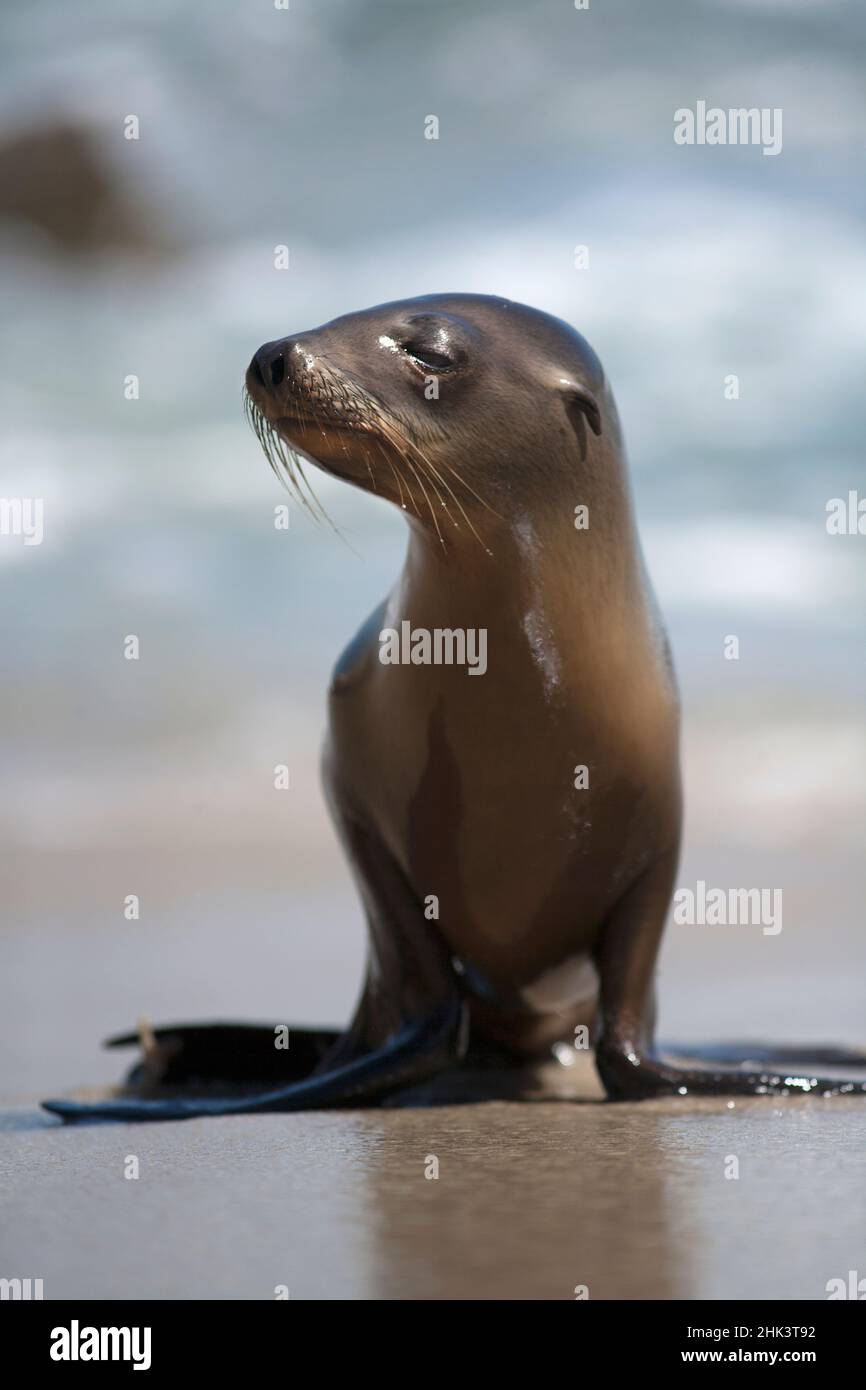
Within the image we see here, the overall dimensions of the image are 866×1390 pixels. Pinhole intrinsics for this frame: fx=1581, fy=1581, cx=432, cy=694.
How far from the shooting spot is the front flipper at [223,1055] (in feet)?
13.8

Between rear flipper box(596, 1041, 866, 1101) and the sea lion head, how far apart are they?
1138mm

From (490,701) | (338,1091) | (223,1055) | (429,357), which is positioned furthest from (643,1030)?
(429,357)

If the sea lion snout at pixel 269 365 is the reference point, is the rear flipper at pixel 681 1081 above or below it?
below

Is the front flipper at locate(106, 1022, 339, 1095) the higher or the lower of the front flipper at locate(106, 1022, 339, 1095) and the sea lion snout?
the lower

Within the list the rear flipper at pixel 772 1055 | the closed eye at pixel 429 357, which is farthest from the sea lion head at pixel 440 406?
the rear flipper at pixel 772 1055

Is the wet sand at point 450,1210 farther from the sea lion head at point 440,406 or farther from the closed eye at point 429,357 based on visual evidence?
the closed eye at point 429,357

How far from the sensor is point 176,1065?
4.25m

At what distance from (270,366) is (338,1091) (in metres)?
1.42

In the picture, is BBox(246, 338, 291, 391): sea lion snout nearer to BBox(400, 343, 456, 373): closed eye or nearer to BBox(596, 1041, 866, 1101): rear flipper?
BBox(400, 343, 456, 373): closed eye

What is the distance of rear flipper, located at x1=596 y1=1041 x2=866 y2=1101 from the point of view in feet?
10.1

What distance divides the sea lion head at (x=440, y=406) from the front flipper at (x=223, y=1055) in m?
1.72

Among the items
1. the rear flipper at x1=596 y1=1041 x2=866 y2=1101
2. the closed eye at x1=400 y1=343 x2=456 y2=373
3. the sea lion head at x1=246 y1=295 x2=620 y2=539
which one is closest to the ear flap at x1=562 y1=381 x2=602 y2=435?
the sea lion head at x1=246 y1=295 x2=620 y2=539
